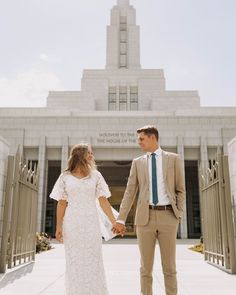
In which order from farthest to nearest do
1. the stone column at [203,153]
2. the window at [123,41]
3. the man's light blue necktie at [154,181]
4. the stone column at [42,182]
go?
1. the window at [123,41]
2. the stone column at [203,153]
3. the stone column at [42,182]
4. the man's light blue necktie at [154,181]

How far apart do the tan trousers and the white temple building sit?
21539 millimetres

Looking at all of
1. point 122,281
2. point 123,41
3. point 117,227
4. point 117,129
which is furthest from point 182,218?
point 123,41

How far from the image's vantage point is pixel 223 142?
92.9 feet

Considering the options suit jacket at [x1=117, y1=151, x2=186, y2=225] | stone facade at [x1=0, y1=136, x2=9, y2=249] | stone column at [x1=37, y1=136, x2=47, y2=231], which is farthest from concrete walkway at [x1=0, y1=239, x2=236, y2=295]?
stone column at [x1=37, y1=136, x2=47, y2=231]

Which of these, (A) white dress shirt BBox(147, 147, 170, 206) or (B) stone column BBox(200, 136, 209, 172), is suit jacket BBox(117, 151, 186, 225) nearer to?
(A) white dress shirt BBox(147, 147, 170, 206)

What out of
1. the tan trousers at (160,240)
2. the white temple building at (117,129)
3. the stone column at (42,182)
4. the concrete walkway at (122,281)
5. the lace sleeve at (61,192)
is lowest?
the concrete walkway at (122,281)

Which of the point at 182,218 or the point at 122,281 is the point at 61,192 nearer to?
the point at 122,281

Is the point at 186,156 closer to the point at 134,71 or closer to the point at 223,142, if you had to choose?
the point at 223,142

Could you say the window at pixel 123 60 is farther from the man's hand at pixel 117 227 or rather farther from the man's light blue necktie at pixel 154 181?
the man's hand at pixel 117 227

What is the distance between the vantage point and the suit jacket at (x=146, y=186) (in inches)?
159

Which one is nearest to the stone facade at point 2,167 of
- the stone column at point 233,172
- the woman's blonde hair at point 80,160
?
the woman's blonde hair at point 80,160

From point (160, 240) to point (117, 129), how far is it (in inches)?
976

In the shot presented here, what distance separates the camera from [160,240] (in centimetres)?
400

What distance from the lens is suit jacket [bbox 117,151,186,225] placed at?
403 cm
